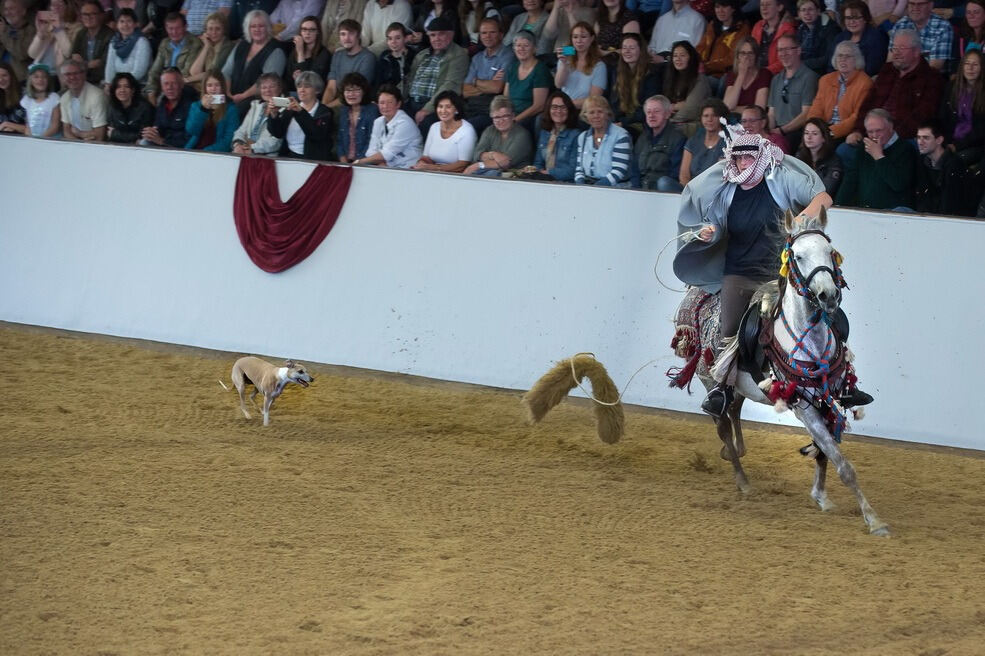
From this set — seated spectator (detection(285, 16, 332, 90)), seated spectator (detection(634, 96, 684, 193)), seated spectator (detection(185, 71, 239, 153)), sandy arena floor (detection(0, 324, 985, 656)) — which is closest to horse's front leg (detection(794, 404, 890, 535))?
sandy arena floor (detection(0, 324, 985, 656))

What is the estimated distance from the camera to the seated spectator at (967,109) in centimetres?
1072

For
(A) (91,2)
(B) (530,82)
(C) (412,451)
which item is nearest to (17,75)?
(A) (91,2)

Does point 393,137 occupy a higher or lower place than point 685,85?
lower

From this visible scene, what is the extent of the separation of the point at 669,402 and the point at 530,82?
4.13m

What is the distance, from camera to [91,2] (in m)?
16.8

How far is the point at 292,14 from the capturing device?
15.6m

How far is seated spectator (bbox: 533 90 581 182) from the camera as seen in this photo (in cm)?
1188

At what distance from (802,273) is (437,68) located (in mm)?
7381

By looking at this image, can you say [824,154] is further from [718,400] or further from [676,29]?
[718,400]

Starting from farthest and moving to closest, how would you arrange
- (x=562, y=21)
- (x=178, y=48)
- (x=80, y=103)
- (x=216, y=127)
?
(x=178, y=48)
(x=80, y=103)
(x=216, y=127)
(x=562, y=21)

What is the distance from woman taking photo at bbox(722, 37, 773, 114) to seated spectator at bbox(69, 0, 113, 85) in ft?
27.8

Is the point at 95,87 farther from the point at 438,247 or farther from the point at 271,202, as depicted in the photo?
the point at 438,247

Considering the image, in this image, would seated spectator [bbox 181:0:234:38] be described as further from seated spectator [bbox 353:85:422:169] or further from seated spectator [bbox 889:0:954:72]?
seated spectator [bbox 889:0:954:72]

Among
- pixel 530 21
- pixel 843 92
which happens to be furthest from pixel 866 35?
pixel 530 21
